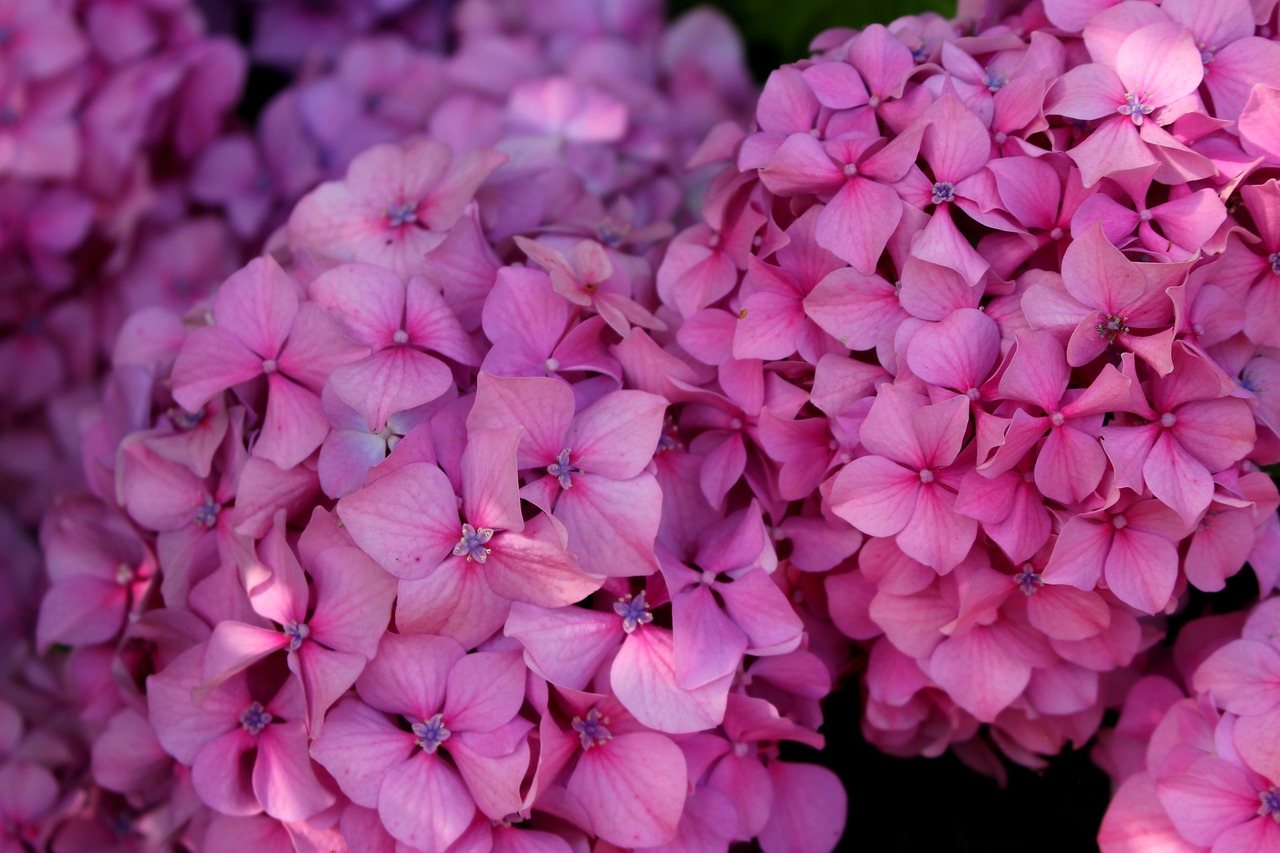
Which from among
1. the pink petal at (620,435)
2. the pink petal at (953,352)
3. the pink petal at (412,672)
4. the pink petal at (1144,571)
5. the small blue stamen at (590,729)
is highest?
the pink petal at (953,352)

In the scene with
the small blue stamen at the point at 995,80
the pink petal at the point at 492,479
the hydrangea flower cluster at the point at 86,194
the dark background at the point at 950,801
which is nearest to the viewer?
the pink petal at the point at 492,479

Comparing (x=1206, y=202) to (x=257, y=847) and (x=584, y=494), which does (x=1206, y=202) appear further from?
(x=257, y=847)

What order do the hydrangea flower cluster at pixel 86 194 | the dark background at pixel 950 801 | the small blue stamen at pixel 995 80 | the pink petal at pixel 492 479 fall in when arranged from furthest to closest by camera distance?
the hydrangea flower cluster at pixel 86 194
the dark background at pixel 950 801
the small blue stamen at pixel 995 80
the pink petal at pixel 492 479

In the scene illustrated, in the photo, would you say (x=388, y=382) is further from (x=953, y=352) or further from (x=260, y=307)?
(x=953, y=352)

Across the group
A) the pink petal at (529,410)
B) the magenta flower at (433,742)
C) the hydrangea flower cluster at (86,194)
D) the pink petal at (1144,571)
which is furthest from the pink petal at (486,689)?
the hydrangea flower cluster at (86,194)

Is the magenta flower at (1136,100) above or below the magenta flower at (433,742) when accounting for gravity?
above

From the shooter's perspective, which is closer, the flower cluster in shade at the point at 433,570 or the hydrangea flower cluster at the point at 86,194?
the flower cluster in shade at the point at 433,570

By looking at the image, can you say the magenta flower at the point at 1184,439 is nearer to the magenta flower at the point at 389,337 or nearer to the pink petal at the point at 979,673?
the pink petal at the point at 979,673

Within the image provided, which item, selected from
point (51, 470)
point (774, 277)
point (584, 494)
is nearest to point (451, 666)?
point (584, 494)

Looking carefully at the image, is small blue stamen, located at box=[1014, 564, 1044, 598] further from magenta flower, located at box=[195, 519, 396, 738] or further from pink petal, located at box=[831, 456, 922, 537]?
magenta flower, located at box=[195, 519, 396, 738]
